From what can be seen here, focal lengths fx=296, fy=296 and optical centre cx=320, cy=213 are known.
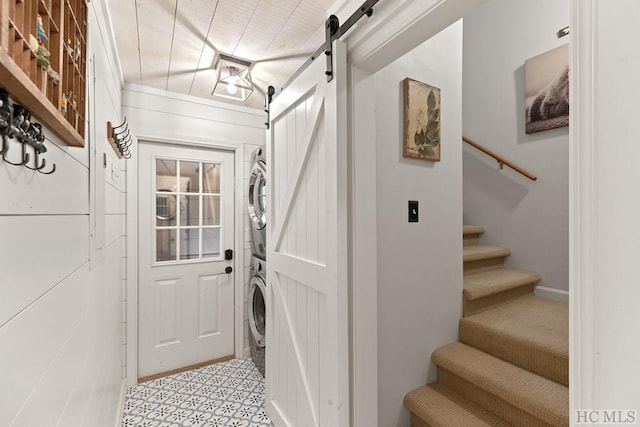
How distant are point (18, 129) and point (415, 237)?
1557 mm

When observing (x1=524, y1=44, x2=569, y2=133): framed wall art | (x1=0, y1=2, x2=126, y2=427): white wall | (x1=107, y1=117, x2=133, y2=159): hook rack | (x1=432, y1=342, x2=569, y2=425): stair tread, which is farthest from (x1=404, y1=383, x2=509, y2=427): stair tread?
(x1=107, y1=117, x2=133, y2=159): hook rack

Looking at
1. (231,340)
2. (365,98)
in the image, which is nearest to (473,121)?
(365,98)

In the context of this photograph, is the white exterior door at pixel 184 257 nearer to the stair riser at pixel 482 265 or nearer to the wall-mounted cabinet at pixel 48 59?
the wall-mounted cabinet at pixel 48 59

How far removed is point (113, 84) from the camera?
Answer: 1922mm

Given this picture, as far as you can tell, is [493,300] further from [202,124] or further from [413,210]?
[202,124]

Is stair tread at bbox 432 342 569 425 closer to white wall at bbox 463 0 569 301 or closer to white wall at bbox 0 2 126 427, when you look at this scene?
white wall at bbox 463 0 569 301

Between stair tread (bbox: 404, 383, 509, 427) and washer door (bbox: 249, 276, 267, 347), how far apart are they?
1333mm

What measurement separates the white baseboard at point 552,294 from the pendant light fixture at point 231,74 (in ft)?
8.84

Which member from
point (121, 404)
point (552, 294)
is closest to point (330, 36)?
point (552, 294)

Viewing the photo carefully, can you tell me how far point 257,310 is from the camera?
8.81 feet

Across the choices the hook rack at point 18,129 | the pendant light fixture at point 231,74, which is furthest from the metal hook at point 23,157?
the pendant light fixture at point 231,74

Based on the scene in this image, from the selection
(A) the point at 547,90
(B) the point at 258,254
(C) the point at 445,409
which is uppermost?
(A) the point at 547,90

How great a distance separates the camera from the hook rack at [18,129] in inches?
20.0

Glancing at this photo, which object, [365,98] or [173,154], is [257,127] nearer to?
[173,154]
